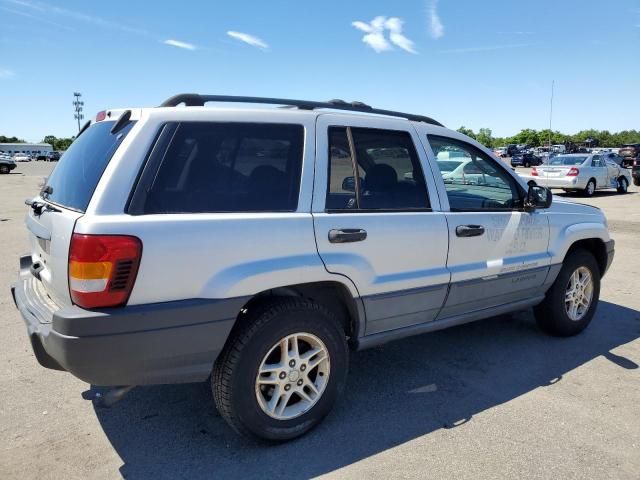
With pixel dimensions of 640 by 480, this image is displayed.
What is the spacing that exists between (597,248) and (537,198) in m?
1.28

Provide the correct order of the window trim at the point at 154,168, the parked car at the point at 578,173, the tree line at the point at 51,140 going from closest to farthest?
the window trim at the point at 154,168
the parked car at the point at 578,173
the tree line at the point at 51,140

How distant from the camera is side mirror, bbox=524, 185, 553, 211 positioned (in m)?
3.98

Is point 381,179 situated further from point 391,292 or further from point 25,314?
point 25,314

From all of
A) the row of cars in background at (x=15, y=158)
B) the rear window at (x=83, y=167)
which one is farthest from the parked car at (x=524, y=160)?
the rear window at (x=83, y=167)

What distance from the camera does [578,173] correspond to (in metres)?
17.6

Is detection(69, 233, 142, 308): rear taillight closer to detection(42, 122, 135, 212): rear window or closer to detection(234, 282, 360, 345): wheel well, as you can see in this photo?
detection(42, 122, 135, 212): rear window

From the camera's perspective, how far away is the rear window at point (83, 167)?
2.52 metres

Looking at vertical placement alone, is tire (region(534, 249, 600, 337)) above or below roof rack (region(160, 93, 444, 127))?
below

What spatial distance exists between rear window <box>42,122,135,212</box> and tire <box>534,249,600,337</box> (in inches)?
148

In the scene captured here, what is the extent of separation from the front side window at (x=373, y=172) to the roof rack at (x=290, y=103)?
228 mm

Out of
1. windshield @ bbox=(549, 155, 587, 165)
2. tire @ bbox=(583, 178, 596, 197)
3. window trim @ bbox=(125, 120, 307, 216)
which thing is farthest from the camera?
windshield @ bbox=(549, 155, 587, 165)

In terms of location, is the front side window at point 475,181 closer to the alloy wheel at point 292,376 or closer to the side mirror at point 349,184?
the side mirror at point 349,184

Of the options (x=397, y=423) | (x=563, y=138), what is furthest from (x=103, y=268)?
(x=563, y=138)

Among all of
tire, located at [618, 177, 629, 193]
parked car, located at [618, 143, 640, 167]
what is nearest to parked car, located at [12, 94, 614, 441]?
tire, located at [618, 177, 629, 193]
